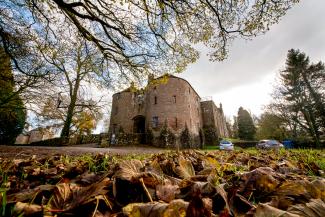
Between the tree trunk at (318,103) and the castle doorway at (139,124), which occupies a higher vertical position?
the tree trunk at (318,103)

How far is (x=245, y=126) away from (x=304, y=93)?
19.5 meters

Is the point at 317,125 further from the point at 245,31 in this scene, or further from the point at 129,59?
the point at 129,59

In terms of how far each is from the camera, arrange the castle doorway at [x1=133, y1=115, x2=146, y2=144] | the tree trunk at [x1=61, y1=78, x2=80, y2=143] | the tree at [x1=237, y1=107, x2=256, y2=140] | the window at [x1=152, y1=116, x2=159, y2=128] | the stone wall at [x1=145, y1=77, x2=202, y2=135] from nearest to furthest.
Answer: the tree trunk at [x1=61, y1=78, x2=80, y2=143] < the stone wall at [x1=145, y1=77, x2=202, y2=135] < the window at [x1=152, y1=116, x2=159, y2=128] < the castle doorway at [x1=133, y1=115, x2=146, y2=144] < the tree at [x1=237, y1=107, x2=256, y2=140]

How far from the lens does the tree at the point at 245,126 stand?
155 feet

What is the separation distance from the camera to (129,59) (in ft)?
31.9

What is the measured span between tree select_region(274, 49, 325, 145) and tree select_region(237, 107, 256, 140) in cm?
1462

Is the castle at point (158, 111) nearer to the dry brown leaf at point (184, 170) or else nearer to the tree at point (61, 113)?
the tree at point (61, 113)

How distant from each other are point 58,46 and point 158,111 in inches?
709

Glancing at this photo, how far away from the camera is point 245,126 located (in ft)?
158

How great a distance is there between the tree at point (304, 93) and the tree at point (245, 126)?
1462 cm

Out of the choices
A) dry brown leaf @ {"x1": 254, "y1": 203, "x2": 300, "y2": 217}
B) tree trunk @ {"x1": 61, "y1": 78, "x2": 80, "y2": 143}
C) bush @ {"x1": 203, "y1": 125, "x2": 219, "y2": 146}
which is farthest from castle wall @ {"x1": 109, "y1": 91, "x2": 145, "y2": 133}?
dry brown leaf @ {"x1": 254, "y1": 203, "x2": 300, "y2": 217}

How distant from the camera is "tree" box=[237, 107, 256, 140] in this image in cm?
4712

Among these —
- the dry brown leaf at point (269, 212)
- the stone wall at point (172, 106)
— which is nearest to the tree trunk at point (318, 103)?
the stone wall at point (172, 106)

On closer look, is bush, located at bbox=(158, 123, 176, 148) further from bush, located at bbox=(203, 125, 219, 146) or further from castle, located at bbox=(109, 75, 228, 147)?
bush, located at bbox=(203, 125, 219, 146)
